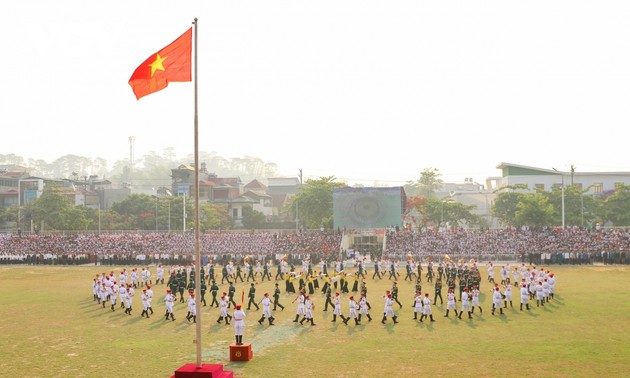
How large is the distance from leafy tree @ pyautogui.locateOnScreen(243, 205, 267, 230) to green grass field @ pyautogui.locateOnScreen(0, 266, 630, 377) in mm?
65043

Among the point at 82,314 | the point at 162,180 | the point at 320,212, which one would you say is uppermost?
the point at 162,180

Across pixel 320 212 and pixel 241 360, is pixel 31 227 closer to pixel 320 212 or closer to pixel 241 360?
pixel 320 212

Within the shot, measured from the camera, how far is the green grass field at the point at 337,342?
17.7 metres

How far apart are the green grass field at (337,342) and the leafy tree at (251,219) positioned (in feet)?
213

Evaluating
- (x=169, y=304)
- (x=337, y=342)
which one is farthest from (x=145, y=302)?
(x=337, y=342)

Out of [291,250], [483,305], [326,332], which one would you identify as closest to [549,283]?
[483,305]

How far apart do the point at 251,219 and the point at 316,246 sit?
41178mm

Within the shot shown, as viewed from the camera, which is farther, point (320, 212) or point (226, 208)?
point (226, 208)

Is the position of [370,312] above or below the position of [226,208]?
below

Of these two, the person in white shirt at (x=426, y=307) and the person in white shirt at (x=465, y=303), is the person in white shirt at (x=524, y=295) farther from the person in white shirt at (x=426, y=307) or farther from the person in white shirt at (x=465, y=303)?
the person in white shirt at (x=426, y=307)

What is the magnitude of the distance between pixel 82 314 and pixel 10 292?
1192 centimetres

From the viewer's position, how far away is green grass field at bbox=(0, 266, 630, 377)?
17656 mm

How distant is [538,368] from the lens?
1720 centimetres

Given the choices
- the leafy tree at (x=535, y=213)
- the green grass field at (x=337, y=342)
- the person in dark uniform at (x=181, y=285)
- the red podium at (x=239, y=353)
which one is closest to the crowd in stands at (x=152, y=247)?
the leafy tree at (x=535, y=213)
